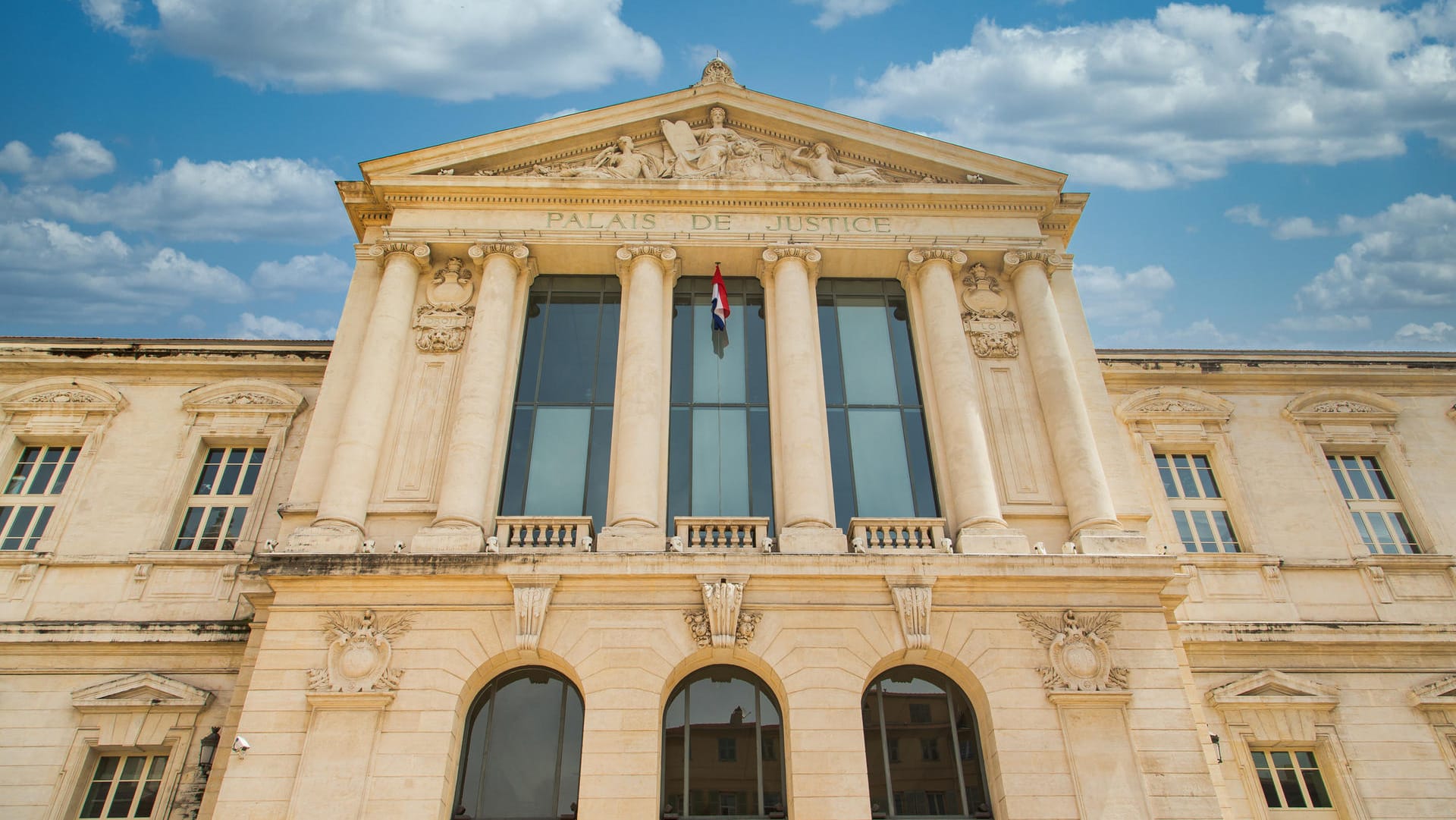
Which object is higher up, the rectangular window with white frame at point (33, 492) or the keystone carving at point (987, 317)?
the keystone carving at point (987, 317)

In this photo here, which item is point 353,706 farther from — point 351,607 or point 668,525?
point 668,525

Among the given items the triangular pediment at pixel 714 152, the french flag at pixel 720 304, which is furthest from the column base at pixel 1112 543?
the triangular pediment at pixel 714 152

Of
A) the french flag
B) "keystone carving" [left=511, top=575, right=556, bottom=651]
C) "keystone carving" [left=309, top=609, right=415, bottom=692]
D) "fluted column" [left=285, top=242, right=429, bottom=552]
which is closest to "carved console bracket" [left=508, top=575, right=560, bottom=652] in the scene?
"keystone carving" [left=511, top=575, right=556, bottom=651]

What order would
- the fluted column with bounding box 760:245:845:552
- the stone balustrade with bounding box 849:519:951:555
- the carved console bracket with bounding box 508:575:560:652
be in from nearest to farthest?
the carved console bracket with bounding box 508:575:560:652 < the stone balustrade with bounding box 849:519:951:555 < the fluted column with bounding box 760:245:845:552

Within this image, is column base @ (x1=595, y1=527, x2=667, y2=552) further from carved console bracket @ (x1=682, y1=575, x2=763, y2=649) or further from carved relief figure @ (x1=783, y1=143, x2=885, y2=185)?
carved relief figure @ (x1=783, y1=143, x2=885, y2=185)

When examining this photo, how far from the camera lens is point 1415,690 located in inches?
671

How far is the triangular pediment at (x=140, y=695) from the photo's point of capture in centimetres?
1634

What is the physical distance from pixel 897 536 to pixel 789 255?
6.26 metres

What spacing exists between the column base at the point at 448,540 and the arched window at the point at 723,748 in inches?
154

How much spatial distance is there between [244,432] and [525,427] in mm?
6405

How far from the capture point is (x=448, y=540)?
15.5 metres

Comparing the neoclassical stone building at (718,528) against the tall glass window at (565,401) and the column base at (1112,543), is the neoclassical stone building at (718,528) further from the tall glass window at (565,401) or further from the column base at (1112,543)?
the column base at (1112,543)

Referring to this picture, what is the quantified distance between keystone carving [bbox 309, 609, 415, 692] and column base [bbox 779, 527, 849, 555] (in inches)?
232

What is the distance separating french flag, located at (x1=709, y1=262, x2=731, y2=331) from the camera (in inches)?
748
